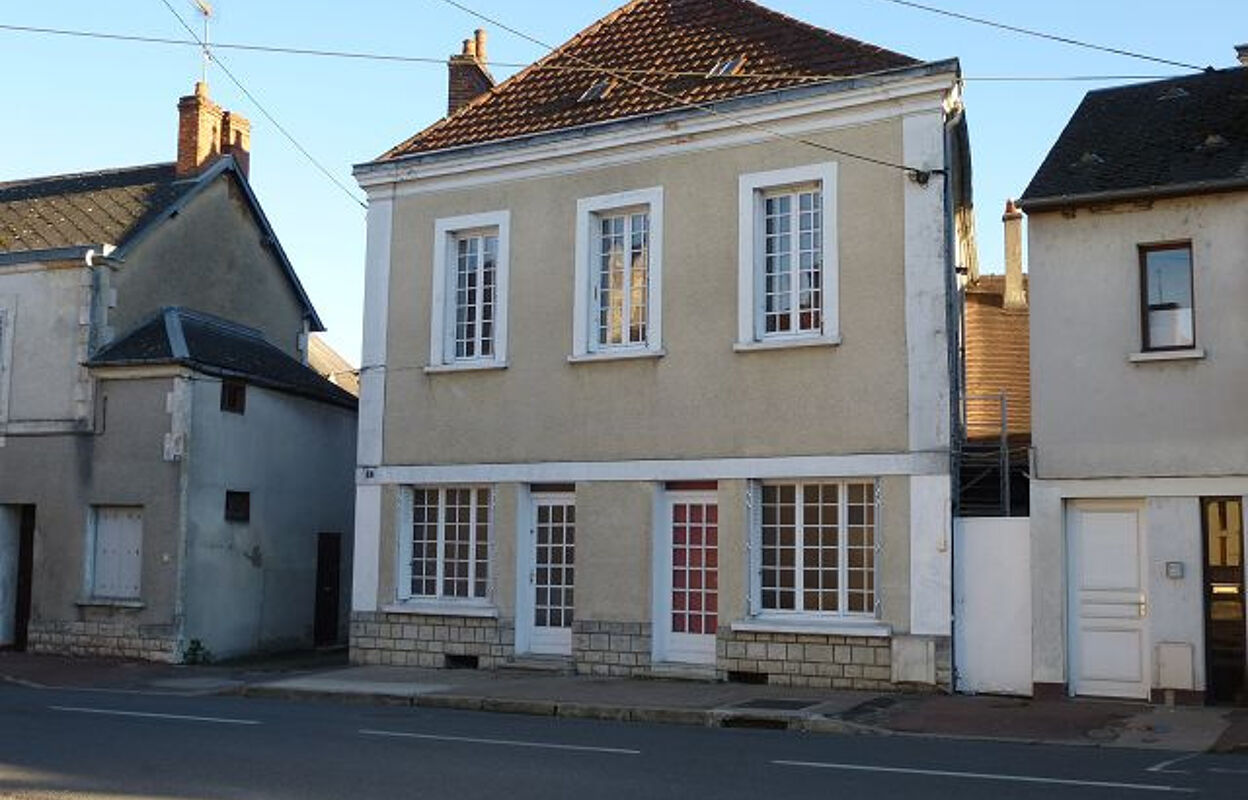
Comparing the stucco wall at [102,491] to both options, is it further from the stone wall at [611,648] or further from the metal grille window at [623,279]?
the metal grille window at [623,279]

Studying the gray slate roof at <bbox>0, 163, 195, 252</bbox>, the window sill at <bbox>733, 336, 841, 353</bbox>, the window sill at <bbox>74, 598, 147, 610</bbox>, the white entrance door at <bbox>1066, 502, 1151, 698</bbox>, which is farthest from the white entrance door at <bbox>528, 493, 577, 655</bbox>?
the gray slate roof at <bbox>0, 163, 195, 252</bbox>

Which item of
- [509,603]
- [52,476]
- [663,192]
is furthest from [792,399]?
[52,476]

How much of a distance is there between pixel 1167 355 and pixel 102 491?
626 inches

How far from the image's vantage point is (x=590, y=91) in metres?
19.2

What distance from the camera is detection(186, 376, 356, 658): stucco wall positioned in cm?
2102

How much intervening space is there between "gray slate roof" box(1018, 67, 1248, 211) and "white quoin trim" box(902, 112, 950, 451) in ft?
3.63

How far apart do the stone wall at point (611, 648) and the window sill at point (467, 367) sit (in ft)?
12.2

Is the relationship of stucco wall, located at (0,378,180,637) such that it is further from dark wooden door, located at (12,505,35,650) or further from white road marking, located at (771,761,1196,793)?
white road marking, located at (771,761,1196,793)

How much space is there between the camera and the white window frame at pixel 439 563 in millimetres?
18469

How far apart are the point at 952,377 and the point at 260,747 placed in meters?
8.82

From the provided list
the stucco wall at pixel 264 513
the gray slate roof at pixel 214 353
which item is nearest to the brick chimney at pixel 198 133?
the gray slate roof at pixel 214 353

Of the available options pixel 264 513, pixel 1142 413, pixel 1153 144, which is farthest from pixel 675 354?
pixel 264 513

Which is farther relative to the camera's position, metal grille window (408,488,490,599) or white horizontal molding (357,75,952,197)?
metal grille window (408,488,490,599)

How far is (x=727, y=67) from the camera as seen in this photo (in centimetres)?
1817
